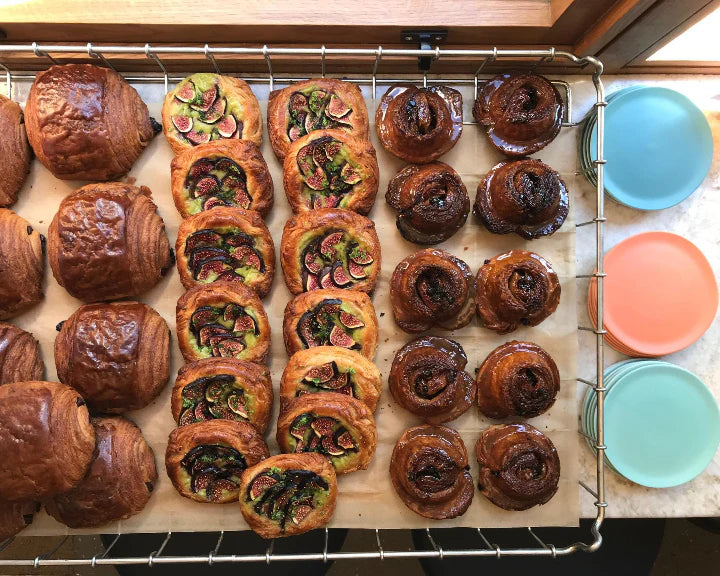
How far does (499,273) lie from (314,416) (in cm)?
131

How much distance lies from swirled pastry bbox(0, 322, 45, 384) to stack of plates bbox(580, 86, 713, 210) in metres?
3.43

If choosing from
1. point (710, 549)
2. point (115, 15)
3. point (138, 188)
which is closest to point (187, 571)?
point (138, 188)

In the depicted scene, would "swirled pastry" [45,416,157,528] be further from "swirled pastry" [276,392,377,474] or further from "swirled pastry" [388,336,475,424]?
"swirled pastry" [388,336,475,424]

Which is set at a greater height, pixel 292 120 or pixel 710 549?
pixel 292 120

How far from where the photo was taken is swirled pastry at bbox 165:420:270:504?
8.92 feet

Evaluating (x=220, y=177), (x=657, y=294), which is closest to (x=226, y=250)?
(x=220, y=177)

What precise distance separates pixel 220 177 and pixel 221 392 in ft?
3.96

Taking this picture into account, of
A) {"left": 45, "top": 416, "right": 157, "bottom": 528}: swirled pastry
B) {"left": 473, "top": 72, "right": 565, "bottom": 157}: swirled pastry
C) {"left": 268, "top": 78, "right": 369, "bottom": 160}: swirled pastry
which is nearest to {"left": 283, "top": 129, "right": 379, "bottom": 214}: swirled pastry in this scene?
{"left": 268, "top": 78, "right": 369, "bottom": 160}: swirled pastry

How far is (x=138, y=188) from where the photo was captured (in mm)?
3012

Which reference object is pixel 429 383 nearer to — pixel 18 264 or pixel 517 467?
pixel 517 467

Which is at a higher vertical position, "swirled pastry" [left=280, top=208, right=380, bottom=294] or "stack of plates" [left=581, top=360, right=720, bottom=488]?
"swirled pastry" [left=280, top=208, right=380, bottom=294]

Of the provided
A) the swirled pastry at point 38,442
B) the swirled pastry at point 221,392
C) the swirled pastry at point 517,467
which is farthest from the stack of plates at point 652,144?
the swirled pastry at point 38,442

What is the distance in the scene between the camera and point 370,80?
3141 mm

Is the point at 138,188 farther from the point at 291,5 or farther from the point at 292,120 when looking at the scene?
the point at 291,5
